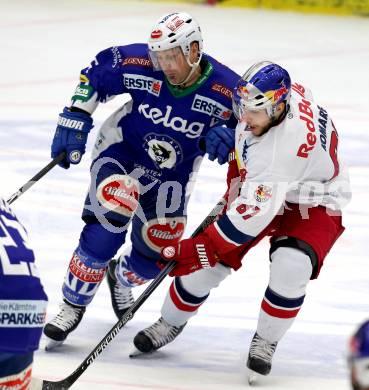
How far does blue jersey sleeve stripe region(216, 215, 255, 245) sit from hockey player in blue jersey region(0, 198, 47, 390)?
3.64 ft

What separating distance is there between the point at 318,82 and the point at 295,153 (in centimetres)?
447

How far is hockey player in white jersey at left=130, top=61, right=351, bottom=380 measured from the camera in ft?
12.8

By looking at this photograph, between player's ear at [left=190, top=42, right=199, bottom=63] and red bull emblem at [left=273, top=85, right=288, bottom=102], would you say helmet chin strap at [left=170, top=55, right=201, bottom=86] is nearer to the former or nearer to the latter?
player's ear at [left=190, top=42, right=199, bottom=63]

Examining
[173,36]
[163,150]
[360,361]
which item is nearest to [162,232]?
[163,150]

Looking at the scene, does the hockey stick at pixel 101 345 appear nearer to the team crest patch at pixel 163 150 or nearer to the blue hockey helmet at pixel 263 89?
the team crest patch at pixel 163 150

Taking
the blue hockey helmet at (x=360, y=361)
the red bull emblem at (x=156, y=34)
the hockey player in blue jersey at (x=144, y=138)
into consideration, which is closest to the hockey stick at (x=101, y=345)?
the hockey player in blue jersey at (x=144, y=138)

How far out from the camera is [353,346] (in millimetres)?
2295

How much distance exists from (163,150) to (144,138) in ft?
0.29

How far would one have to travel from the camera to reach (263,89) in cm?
390

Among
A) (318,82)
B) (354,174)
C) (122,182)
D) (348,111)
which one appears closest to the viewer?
(122,182)

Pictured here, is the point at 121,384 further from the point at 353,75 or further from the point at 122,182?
the point at 353,75

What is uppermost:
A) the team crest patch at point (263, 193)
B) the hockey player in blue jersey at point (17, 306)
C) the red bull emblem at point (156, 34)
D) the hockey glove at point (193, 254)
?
the red bull emblem at point (156, 34)

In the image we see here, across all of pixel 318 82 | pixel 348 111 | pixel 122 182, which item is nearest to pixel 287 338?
pixel 122 182

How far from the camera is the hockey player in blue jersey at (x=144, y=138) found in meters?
4.30
